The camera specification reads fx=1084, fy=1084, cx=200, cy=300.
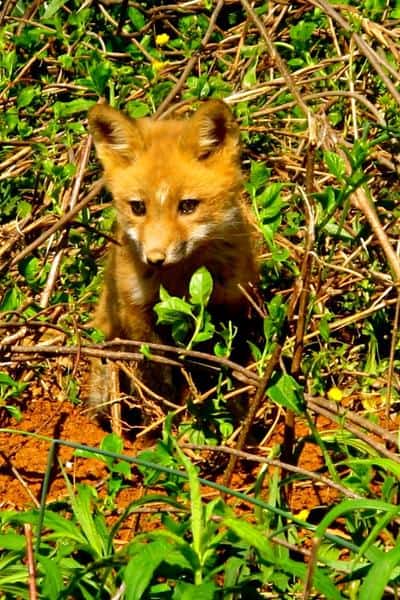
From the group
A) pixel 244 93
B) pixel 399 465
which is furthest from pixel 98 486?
pixel 244 93

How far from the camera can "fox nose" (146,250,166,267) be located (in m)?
4.61

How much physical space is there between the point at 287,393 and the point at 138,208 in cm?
158

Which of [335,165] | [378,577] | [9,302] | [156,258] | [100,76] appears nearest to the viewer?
[378,577]

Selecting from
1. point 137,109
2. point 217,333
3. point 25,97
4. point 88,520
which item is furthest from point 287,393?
point 25,97

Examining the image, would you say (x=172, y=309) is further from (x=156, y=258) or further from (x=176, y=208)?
(x=176, y=208)

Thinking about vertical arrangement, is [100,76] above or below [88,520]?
above

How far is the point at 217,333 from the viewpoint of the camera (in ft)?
13.7

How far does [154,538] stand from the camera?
10.8 ft

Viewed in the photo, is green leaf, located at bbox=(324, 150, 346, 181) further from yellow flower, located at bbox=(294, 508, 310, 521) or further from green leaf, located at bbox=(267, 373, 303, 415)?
yellow flower, located at bbox=(294, 508, 310, 521)

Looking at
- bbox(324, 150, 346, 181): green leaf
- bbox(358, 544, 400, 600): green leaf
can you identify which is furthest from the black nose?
bbox(358, 544, 400, 600): green leaf

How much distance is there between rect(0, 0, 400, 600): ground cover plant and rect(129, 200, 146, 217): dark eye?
0.26 meters

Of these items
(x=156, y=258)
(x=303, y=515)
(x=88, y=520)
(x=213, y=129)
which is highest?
(x=213, y=129)

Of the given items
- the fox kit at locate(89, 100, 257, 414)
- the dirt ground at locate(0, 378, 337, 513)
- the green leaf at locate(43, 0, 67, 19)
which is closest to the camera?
the dirt ground at locate(0, 378, 337, 513)

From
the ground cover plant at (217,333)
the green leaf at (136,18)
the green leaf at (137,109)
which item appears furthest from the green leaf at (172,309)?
the green leaf at (136,18)
